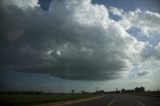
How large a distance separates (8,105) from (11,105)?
0.32m

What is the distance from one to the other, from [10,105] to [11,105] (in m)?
0.11

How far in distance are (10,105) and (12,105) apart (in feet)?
0.72

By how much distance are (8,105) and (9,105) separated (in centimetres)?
11

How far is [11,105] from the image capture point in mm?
32031

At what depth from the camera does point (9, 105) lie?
105 feet

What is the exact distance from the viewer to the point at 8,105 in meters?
32.0

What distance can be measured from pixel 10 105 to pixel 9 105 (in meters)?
0.12

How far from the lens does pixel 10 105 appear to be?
32.0 m

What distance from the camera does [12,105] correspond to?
105ft

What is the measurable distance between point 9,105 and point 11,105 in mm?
215

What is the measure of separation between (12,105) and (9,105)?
12.6 inches
